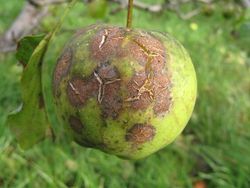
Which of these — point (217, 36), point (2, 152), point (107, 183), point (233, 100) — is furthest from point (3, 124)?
A: point (217, 36)

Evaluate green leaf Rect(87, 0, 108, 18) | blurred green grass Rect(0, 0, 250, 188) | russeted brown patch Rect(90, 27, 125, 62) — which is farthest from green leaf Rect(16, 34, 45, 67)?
blurred green grass Rect(0, 0, 250, 188)

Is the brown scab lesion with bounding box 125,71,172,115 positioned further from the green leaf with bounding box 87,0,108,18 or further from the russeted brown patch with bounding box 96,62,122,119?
the green leaf with bounding box 87,0,108,18

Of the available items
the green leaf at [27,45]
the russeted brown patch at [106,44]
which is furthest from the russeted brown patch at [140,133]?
the green leaf at [27,45]

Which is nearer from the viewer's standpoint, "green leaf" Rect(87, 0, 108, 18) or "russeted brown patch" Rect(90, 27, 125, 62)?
"russeted brown patch" Rect(90, 27, 125, 62)

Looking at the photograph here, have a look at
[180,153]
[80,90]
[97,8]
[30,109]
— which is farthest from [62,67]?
[180,153]

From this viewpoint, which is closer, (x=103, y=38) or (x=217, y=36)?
(x=103, y=38)

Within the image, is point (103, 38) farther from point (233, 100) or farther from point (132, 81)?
point (233, 100)

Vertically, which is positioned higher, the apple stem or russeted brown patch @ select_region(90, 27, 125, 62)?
the apple stem
